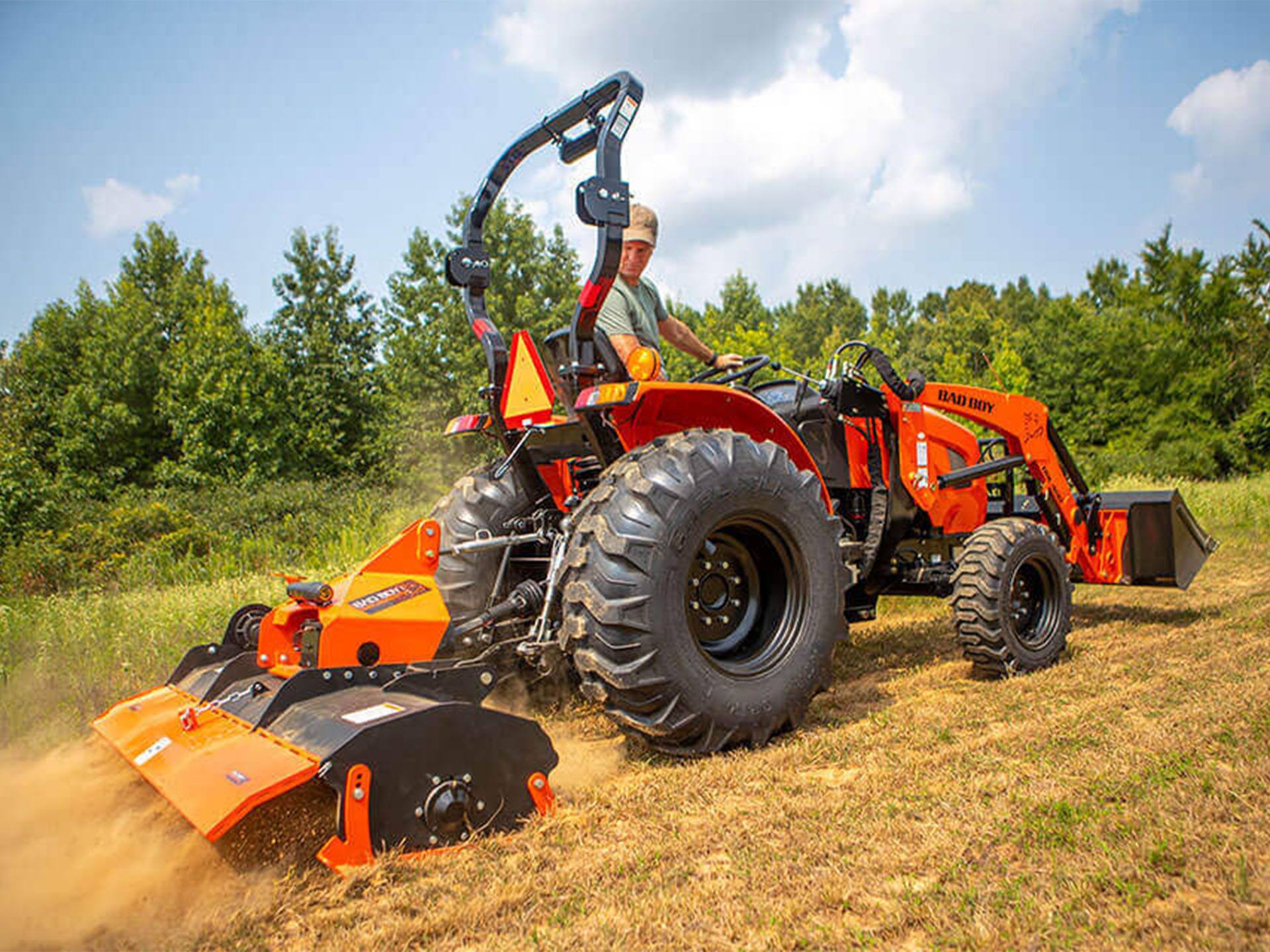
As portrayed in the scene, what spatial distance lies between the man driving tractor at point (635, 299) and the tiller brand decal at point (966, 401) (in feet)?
6.55

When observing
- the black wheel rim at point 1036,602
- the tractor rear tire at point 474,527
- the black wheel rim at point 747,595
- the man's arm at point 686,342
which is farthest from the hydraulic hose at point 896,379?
the tractor rear tire at point 474,527

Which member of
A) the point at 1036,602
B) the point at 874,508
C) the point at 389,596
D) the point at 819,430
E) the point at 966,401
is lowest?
the point at 1036,602

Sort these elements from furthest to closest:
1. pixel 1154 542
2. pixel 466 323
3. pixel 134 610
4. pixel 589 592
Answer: pixel 466 323 < pixel 134 610 < pixel 1154 542 < pixel 589 592

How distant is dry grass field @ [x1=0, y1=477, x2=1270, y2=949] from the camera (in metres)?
2.12

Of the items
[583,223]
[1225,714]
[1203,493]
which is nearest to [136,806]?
[583,223]

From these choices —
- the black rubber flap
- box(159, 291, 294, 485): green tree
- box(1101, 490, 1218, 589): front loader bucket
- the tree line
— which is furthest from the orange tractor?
box(159, 291, 294, 485): green tree

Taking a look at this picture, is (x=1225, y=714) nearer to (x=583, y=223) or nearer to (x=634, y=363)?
(x=634, y=363)

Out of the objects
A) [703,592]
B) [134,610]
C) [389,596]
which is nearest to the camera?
[389,596]

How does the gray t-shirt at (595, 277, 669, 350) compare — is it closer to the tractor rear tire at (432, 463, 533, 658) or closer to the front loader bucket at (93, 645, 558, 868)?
the tractor rear tire at (432, 463, 533, 658)

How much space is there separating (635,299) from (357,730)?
2790 mm

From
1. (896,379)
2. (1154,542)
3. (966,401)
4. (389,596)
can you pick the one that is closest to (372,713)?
(389,596)

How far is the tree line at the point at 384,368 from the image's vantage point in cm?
2756

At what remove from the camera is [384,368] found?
30.1 metres

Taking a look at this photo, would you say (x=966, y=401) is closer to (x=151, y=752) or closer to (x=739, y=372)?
(x=739, y=372)
